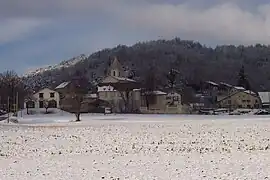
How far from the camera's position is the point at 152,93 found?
472 feet

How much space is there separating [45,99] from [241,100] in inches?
2286

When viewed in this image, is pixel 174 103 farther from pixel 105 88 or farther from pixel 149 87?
pixel 105 88

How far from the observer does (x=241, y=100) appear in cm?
15488

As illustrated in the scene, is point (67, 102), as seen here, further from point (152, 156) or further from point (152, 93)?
point (152, 156)

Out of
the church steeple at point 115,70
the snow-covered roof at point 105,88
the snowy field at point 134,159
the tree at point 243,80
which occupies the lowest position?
the snowy field at point 134,159

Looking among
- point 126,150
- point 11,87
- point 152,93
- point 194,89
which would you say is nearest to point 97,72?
point 194,89

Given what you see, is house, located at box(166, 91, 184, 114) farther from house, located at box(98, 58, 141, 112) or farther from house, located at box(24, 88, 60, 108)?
house, located at box(24, 88, 60, 108)

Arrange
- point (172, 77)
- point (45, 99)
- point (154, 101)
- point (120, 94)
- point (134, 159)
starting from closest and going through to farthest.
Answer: point (134, 159)
point (45, 99)
point (120, 94)
point (154, 101)
point (172, 77)

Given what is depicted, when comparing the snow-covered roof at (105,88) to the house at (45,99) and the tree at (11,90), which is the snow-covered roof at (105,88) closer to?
the house at (45,99)

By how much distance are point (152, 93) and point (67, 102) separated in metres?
23.9

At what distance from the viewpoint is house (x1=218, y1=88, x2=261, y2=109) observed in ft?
503

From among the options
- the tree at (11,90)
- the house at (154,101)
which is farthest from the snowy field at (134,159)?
the house at (154,101)

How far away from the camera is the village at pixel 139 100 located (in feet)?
428

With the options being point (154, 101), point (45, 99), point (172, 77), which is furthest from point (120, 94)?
point (172, 77)
